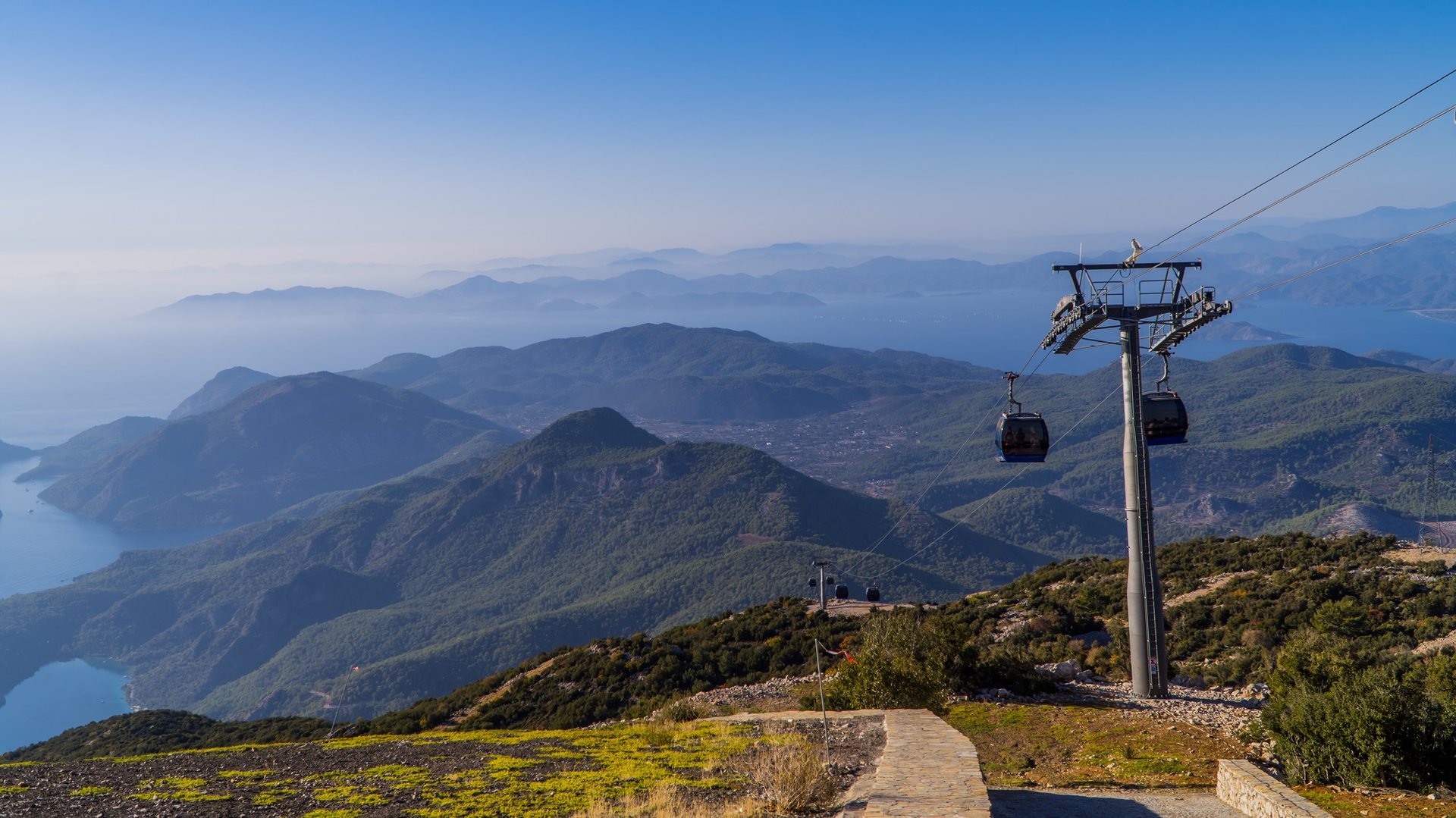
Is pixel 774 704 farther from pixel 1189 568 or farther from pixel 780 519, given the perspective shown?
pixel 780 519

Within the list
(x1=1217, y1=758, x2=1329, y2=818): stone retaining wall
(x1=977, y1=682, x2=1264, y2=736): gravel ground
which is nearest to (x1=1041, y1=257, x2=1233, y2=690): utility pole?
(x1=977, y1=682, x2=1264, y2=736): gravel ground

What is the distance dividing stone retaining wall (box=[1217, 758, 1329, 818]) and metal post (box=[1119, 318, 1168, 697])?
651 centimetres

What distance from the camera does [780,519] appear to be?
416 feet

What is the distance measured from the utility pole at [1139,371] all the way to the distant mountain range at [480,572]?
65.9 metres

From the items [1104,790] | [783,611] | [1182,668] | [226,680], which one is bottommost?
[226,680]

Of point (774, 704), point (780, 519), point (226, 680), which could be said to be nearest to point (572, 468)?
point (780, 519)

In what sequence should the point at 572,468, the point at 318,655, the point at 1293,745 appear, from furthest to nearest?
the point at 572,468, the point at 318,655, the point at 1293,745

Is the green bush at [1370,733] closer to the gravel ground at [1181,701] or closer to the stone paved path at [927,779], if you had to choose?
the gravel ground at [1181,701]

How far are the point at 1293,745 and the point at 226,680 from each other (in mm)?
144411

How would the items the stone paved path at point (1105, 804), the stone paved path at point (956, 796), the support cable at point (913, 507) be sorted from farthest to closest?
the support cable at point (913, 507) < the stone paved path at point (1105, 804) < the stone paved path at point (956, 796)

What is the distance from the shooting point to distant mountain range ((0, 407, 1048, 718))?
96938 mm

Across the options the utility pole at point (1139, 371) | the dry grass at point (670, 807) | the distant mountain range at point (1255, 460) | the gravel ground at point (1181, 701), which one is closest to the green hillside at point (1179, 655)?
the gravel ground at point (1181, 701)

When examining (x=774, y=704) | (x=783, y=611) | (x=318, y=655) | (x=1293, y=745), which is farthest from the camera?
(x=318, y=655)

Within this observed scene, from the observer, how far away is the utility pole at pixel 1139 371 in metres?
17.8
